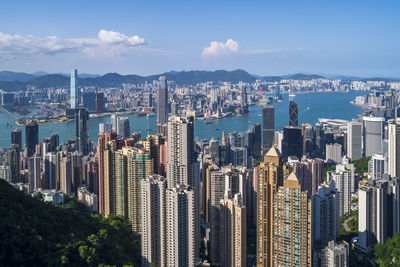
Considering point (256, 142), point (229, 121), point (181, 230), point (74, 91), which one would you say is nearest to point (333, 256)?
point (181, 230)

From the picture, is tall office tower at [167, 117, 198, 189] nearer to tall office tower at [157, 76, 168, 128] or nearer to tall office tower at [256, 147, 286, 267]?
tall office tower at [256, 147, 286, 267]

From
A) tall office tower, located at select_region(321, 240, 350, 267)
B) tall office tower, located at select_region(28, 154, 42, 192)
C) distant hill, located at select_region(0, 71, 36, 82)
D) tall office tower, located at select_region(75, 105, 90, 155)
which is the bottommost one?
tall office tower, located at select_region(321, 240, 350, 267)

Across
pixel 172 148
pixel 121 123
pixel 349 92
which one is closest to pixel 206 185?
pixel 172 148

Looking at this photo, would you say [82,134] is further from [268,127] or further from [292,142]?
[292,142]

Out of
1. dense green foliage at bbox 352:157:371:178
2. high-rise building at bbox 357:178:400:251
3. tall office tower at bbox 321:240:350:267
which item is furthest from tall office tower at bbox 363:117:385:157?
tall office tower at bbox 321:240:350:267

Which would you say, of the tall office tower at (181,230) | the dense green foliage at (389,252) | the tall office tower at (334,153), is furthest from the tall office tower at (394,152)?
the tall office tower at (181,230)

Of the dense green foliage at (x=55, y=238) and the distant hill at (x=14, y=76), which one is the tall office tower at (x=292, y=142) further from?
the distant hill at (x=14, y=76)
